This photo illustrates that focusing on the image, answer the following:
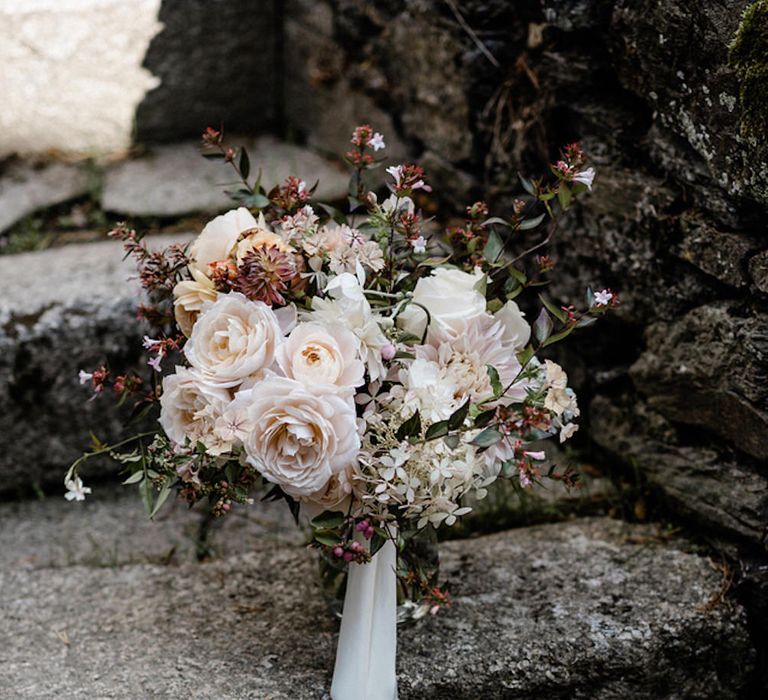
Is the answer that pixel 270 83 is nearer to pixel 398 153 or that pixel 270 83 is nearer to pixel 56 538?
pixel 398 153

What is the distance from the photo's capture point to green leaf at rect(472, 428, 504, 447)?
1620mm

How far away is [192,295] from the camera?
174 cm

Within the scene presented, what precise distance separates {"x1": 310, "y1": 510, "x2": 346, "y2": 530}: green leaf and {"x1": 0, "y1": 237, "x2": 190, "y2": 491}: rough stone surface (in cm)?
99

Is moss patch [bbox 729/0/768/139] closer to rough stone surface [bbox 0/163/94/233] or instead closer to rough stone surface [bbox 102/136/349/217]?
rough stone surface [bbox 102/136/349/217]

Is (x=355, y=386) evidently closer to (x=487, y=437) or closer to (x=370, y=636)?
(x=487, y=437)

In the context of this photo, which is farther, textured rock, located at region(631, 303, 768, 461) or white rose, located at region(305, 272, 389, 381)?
textured rock, located at region(631, 303, 768, 461)

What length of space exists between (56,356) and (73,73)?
975mm

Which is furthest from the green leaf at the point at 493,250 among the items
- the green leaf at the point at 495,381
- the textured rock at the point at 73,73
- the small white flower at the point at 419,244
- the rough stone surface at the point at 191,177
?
the textured rock at the point at 73,73

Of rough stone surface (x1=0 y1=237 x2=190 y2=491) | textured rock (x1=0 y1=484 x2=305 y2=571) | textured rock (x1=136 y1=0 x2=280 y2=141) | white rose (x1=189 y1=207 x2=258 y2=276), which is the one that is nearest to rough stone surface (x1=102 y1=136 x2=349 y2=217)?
textured rock (x1=136 y1=0 x2=280 y2=141)

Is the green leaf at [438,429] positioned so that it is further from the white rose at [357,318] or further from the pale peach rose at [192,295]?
the pale peach rose at [192,295]

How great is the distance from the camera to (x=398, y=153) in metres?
2.92

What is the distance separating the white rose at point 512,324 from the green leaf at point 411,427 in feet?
0.84

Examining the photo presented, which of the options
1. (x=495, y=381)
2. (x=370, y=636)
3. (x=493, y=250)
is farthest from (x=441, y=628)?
(x=493, y=250)

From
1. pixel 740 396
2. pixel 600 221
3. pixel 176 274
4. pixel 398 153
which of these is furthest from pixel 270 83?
pixel 740 396
